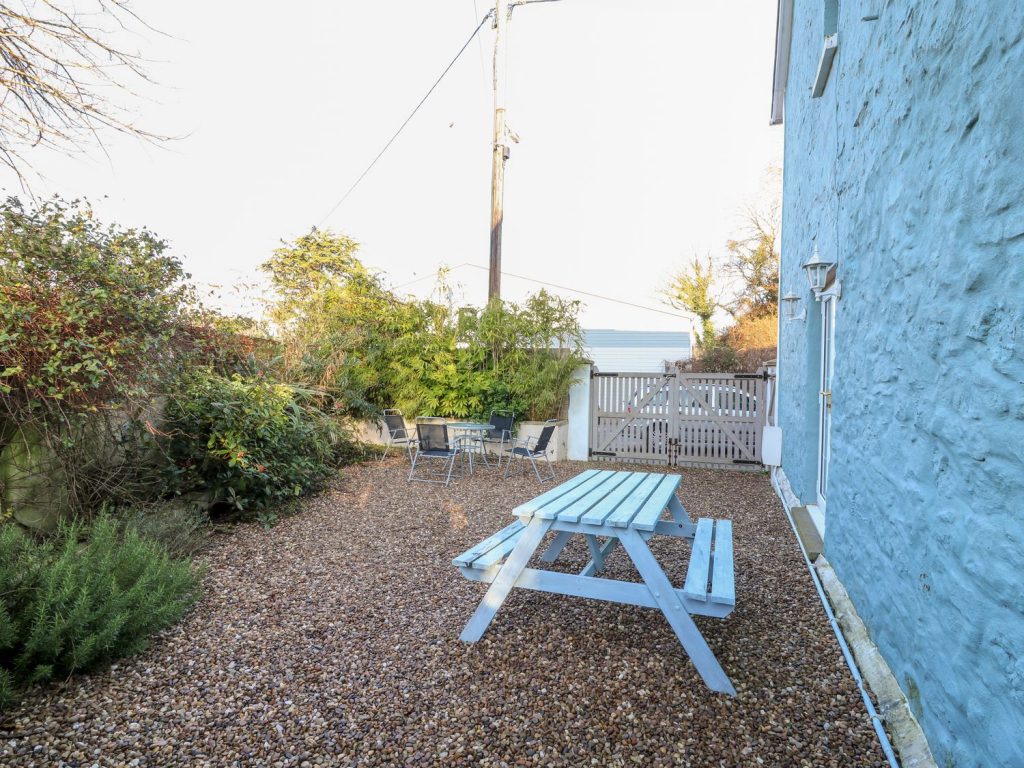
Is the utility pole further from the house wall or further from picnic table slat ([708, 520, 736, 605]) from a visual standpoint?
the house wall

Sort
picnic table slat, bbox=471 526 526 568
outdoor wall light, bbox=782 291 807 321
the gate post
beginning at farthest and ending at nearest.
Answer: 1. the gate post
2. outdoor wall light, bbox=782 291 807 321
3. picnic table slat, bbox=471 526 526 568

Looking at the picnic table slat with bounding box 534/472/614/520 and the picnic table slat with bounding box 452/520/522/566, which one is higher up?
the picnic table slat with bounding box 534/472/614/520

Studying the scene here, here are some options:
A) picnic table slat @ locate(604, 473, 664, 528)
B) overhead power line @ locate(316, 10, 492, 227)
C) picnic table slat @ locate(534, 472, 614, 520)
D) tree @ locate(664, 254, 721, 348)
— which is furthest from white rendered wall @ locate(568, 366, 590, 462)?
tree @ locate(664, 254, 721, 348)

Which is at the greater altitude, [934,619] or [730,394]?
[730,394]

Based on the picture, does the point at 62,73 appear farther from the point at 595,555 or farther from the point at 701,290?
the point at 701,290

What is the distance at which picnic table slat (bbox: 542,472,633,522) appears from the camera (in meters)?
2.35

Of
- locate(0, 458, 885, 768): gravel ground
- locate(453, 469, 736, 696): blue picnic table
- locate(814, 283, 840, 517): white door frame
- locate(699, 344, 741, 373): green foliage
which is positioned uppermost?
locate(699, 344, 741, 373): green foliage

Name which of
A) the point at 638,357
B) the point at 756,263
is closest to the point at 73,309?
the point at 638,357

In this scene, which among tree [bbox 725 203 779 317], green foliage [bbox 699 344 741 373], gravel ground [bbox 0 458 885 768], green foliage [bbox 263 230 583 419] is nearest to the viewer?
gravel ground [bbox 0 458 885 768]

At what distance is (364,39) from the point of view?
9.20m

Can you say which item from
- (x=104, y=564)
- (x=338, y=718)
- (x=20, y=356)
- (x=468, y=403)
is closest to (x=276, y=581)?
(x=104, y=564)

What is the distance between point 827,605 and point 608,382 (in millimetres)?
5688

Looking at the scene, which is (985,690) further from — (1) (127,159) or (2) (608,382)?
(2) (608,382)

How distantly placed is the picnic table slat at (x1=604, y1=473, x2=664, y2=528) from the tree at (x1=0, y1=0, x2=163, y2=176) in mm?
2862
